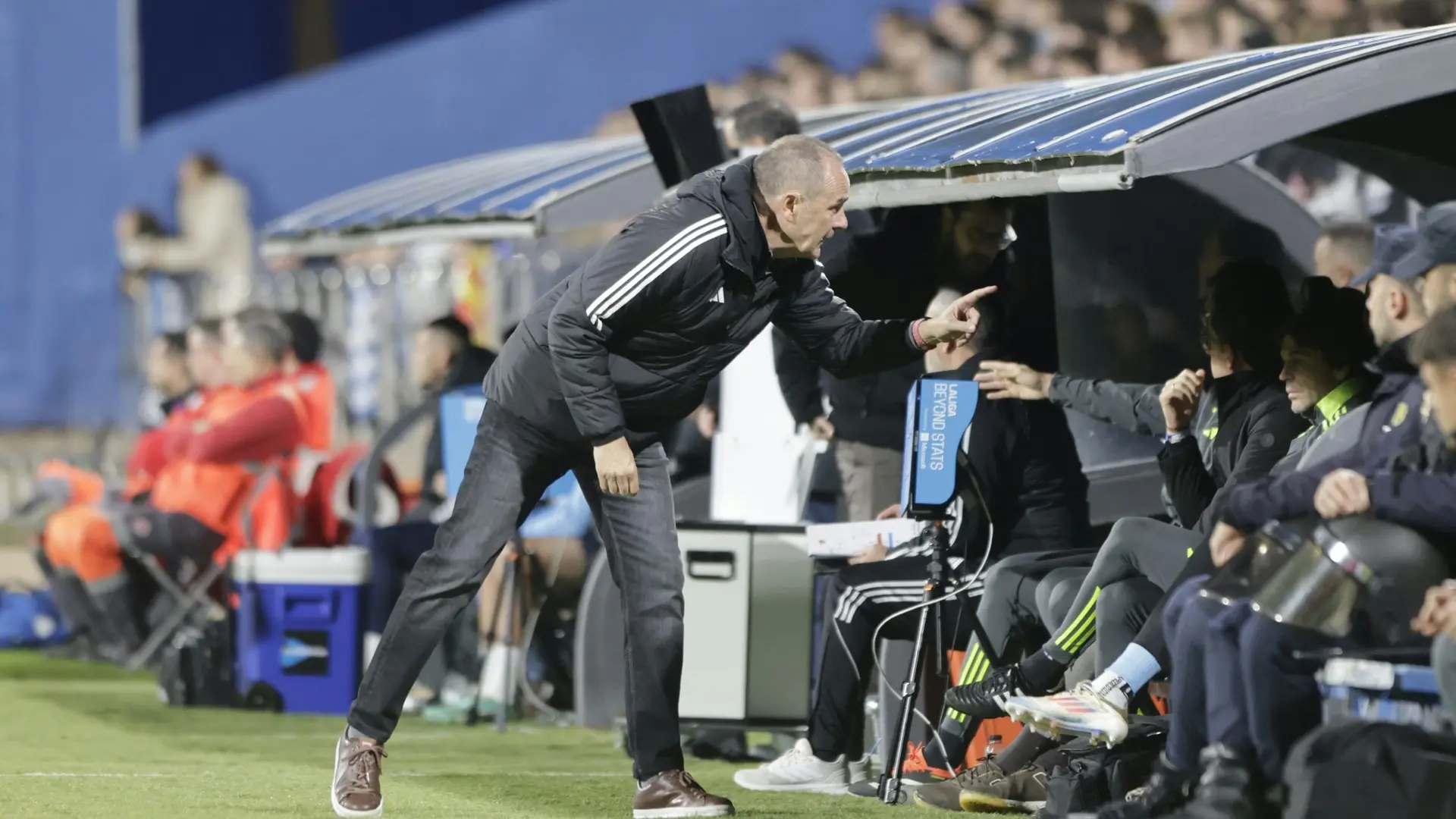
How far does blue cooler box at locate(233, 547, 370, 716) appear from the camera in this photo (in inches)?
392

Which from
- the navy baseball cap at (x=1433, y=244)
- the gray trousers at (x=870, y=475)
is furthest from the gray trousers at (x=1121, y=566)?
the gray trousers at (x=870, y=475)

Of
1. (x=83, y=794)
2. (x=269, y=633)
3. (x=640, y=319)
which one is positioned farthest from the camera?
(x=269, y=633)

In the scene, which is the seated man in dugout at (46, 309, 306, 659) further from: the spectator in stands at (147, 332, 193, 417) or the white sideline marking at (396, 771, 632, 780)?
the white sideline marking at (396, 771, 632, 780)

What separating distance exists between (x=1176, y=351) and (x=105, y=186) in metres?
14.2

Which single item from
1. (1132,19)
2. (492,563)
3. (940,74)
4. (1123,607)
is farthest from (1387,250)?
(940,74)

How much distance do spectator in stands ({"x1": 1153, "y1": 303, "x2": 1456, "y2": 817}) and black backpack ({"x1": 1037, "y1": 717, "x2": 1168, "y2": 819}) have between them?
20.2 inches

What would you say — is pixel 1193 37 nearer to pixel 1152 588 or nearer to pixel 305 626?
pixel 305 626

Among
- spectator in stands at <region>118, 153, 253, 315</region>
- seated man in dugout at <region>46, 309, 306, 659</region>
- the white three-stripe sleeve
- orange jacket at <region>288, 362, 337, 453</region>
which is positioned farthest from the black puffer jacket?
spectator in stands at <region>118, 153, 253, 315</region>

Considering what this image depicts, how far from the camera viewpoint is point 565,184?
941 cm

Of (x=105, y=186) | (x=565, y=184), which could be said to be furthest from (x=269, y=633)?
(x=105, y=186)

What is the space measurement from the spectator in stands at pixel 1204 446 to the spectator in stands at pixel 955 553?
0.54 meters

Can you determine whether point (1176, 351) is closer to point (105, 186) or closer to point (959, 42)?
point (959, 42)

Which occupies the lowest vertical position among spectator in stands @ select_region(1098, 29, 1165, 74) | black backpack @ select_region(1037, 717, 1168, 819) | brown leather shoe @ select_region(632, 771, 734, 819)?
brown leather shoe @ select_region(632, 771, 734, 819)

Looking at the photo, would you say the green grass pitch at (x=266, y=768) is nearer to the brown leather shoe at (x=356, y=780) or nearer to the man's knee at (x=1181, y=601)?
the brown leather shoe at (x=356, y=780)
